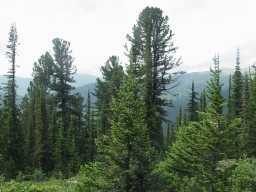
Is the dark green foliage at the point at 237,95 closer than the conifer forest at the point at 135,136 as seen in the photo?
No

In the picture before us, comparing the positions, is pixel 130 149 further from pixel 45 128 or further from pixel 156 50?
pixel 45 128

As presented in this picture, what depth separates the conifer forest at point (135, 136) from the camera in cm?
2008

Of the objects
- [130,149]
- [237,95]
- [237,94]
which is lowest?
[130,149]

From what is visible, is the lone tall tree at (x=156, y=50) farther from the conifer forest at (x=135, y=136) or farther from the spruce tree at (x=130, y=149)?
the spruce tree at (x=130, y=149)

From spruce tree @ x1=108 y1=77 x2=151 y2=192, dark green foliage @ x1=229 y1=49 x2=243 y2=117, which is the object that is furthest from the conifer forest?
dark green foliage @ x1=229 y1=49 x2=243 y2=117

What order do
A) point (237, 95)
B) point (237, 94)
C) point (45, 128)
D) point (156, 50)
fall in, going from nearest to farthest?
point (156, 50), point (45, 128), point (237, 95), point (237, 94)

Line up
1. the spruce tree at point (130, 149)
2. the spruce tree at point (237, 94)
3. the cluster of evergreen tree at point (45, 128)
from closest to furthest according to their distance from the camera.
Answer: the spruce tree at point (130, 149)
the cluster of evergreen tree at point (45, 128)
the spruce tree at point (237, 94)

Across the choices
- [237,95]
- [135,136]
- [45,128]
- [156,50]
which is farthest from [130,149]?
[237,95]

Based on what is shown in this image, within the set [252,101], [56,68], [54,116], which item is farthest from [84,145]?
[252,101]

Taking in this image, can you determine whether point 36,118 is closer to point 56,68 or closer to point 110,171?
point 56,68

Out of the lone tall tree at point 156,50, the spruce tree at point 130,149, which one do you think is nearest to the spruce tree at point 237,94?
the lone tall tree at point 156,50

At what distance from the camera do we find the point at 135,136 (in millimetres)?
19859

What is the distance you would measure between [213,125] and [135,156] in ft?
15.2

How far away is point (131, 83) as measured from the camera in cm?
2028
